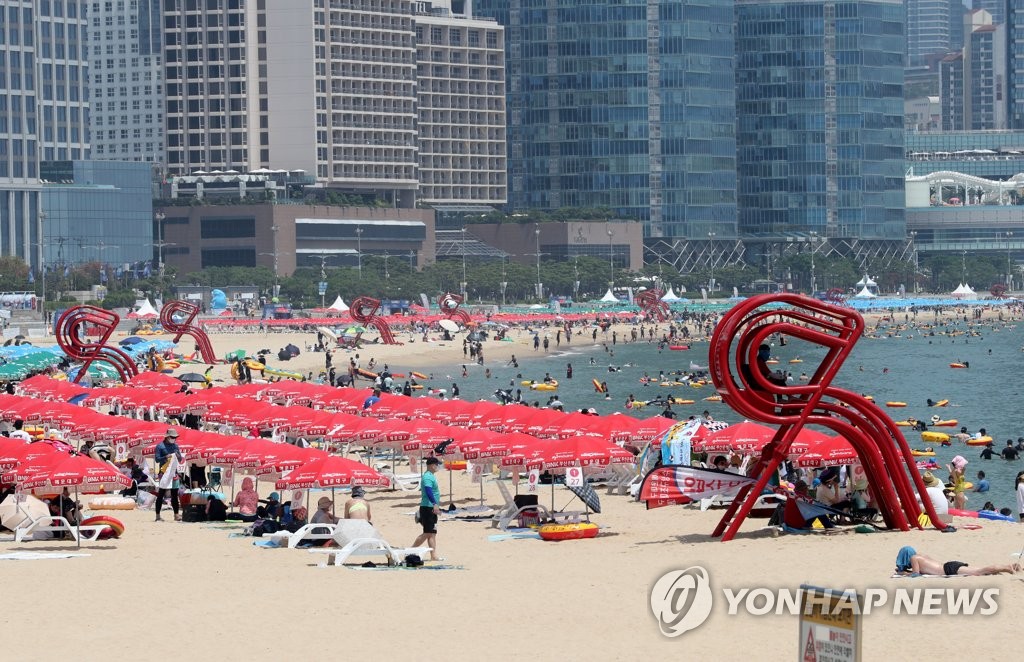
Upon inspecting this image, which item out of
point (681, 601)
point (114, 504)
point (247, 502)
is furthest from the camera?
point (114, 504)

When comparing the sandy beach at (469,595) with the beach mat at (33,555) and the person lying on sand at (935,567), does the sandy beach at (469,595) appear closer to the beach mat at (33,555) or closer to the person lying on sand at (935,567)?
the person lying on sand at (935,567)

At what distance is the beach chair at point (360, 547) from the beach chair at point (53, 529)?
14.5 feet

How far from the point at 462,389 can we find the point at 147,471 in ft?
159

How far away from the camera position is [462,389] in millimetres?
88875

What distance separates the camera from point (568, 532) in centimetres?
3141

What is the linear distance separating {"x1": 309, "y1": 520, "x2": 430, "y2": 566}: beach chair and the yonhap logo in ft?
14.1

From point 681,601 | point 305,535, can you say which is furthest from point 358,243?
point 681,601

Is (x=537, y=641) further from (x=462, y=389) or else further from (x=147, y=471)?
(x=462, y=389)

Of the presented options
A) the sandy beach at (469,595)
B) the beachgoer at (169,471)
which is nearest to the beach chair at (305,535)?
the sandy beach at (469,595)

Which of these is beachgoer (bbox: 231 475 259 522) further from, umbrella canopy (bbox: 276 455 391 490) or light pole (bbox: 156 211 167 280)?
light pole (bbox: 156 211 167 280)

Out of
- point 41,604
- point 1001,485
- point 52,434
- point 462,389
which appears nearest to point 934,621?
point 41,604

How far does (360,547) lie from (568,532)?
4318 mm

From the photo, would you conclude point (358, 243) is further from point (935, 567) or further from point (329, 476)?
point (935, 567)

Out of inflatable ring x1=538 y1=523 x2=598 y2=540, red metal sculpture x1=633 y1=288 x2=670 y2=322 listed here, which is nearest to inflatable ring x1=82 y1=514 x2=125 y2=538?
inflatable ring x1=538 y1=523 x2=598 y2=540
